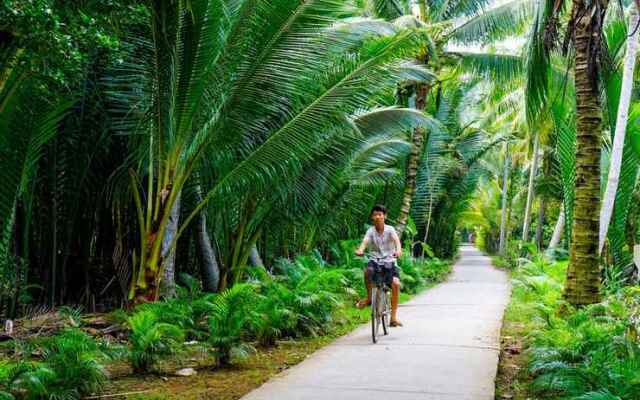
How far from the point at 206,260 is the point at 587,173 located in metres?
5.99

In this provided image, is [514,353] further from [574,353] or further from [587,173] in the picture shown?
[587,173]

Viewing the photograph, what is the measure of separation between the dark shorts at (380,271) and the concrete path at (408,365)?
734mm

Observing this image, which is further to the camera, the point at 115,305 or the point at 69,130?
the point at 115,305

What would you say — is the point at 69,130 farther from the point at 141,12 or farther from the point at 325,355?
the point at 325,355

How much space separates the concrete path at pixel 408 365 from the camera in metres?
5.27

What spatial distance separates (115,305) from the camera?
31.7 ft

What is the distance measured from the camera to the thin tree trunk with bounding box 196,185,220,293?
35.2ft

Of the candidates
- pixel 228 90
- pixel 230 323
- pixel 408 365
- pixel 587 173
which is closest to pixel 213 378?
pixel 230 323

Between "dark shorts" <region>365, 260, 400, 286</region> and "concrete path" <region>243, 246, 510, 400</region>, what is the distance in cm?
73

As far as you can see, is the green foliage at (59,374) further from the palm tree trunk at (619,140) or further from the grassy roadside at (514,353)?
the palm tree trunk at (619,140)

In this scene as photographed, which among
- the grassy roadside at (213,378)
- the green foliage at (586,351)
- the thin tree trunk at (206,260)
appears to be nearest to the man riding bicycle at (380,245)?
the grassy roadside at (213,378)

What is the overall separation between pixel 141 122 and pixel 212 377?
3.63 metres

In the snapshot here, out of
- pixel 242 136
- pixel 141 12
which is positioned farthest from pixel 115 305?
pixel 141 12

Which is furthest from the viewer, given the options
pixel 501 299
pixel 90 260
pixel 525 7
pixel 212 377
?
pixel 525 7
